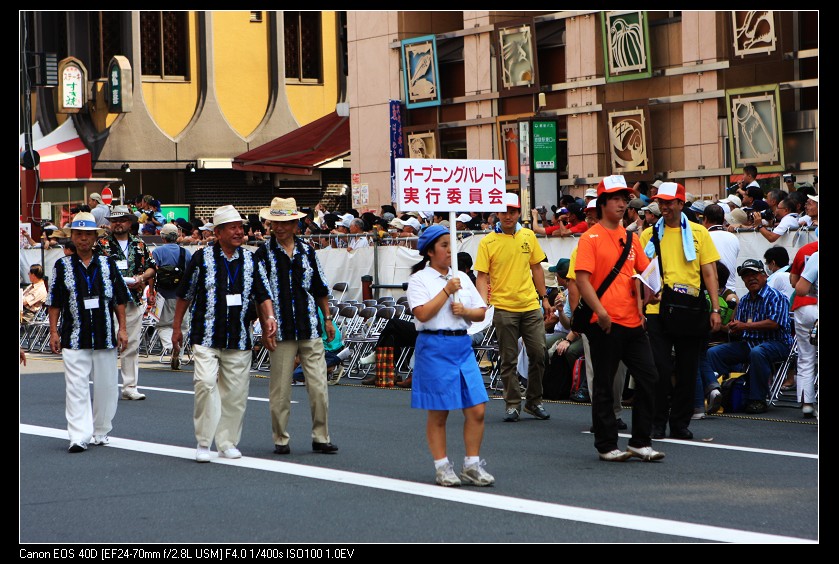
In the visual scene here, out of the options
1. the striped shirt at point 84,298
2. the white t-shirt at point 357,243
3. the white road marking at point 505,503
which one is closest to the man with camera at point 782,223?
the white t-shirt at point 357,243

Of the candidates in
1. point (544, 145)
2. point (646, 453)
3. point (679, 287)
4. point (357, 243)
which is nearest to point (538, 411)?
point (679, 287)

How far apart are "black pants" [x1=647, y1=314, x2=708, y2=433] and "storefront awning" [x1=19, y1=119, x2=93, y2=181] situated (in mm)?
33069

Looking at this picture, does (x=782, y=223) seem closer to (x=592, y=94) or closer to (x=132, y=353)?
(x=132, y=353)

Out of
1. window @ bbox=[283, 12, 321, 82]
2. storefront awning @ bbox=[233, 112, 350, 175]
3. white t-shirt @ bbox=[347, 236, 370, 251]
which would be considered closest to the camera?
white t-shirt @ bbox=[347, 236, 370, 251]

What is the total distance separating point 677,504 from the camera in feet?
26.3

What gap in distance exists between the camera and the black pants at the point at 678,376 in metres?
10.8

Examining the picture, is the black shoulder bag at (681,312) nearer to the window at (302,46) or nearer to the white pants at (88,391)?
the white pants at (88,391)

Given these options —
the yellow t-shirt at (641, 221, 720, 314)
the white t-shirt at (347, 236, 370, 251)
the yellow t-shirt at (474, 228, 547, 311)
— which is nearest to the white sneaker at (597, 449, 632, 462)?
the yellow t-shirt at (641, 221, 720, 314)

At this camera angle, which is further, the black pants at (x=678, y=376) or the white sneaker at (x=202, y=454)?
the black pants at (x=678, y=376)

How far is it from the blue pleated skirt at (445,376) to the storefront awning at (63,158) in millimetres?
34346

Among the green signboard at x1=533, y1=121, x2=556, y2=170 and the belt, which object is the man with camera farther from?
the green signboard at x1=533, y1=121, x2=556, y2=170

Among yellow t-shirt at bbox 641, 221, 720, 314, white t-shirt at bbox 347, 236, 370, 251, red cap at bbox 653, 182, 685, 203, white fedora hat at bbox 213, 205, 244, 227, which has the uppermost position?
red cap at bbox 653, 182, 685, 203

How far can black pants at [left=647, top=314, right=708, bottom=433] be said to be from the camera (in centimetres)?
1076

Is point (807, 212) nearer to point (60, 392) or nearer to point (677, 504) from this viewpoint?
point (677, 504)
